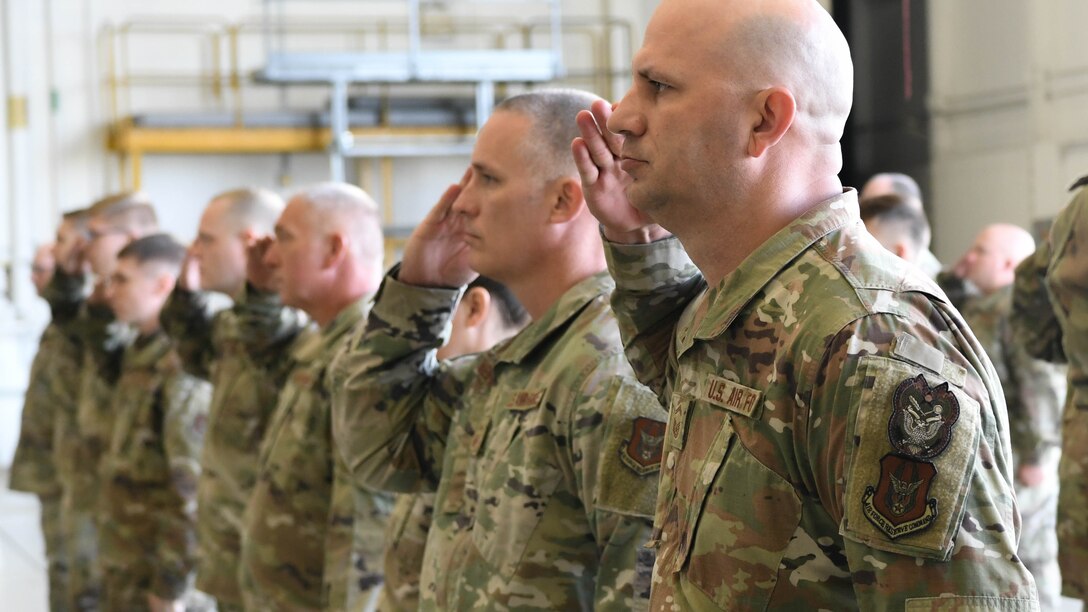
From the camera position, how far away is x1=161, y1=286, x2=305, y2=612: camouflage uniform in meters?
3.76

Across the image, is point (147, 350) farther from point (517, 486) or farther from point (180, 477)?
point (517, 486)

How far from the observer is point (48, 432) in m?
6.34

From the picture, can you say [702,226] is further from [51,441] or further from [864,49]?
[864,49]

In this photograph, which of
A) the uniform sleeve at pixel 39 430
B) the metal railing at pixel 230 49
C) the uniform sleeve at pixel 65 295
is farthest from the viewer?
the metal railing at pixel 230 49

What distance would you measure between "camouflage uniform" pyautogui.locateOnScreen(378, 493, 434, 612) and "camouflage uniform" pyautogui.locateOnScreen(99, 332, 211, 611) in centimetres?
198

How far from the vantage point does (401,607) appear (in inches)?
103

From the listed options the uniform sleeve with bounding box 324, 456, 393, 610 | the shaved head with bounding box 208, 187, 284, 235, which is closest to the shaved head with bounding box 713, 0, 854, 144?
the uniform sleeve with bounding box 324, 456, 393, 610

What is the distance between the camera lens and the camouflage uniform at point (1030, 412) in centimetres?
447

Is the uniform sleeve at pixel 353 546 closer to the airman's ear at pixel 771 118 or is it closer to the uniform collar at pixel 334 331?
the uniform collar at pixel 334 331

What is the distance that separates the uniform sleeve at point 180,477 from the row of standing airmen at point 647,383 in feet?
2.17

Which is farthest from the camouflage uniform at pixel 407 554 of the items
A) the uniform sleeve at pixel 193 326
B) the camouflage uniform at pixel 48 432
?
the camouflage uniform at pixel 48 432

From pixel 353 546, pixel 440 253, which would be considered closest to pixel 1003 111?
pixel 353 546

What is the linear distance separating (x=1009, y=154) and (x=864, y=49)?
137 centimetres

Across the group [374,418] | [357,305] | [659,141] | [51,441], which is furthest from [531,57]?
[659,141]
